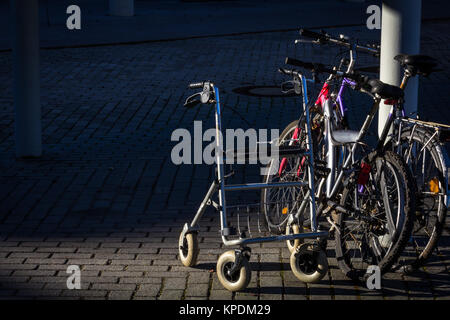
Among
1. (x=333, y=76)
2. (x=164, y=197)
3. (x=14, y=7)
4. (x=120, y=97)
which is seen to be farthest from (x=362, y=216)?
(x=120, y=97)

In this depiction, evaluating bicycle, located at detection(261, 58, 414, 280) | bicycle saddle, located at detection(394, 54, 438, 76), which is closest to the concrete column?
bicycle, located at detection(261, 58, 414, 280)

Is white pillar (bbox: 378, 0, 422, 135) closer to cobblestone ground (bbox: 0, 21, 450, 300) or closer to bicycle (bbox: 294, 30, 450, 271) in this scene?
bicycle (bbox: 294, 30, 450, 271)

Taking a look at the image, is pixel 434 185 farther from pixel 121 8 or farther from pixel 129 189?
pixel 121 8

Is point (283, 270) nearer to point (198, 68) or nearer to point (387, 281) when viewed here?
point (387, 281)

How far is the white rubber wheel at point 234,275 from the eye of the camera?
493cm

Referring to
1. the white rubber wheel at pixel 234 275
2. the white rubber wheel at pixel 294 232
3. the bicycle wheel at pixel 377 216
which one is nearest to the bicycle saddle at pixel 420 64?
the bicycle wheel at pixel 377 216

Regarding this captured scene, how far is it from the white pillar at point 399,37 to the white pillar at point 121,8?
14765mm

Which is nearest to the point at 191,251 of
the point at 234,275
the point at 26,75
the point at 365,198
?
the point at 234,275

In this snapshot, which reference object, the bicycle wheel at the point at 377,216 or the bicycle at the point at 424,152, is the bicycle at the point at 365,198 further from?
the bicycle at the point at 424,152

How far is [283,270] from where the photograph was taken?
5.37 m

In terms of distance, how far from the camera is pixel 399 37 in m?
6.18

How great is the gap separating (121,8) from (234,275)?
16202 mm

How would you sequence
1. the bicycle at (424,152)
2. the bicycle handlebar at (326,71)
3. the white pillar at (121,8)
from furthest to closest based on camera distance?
Result: 1. the white pillar at (121,8)
2. the bicycle handlebar at (326,71)
3. the bicycle at (424,152)
